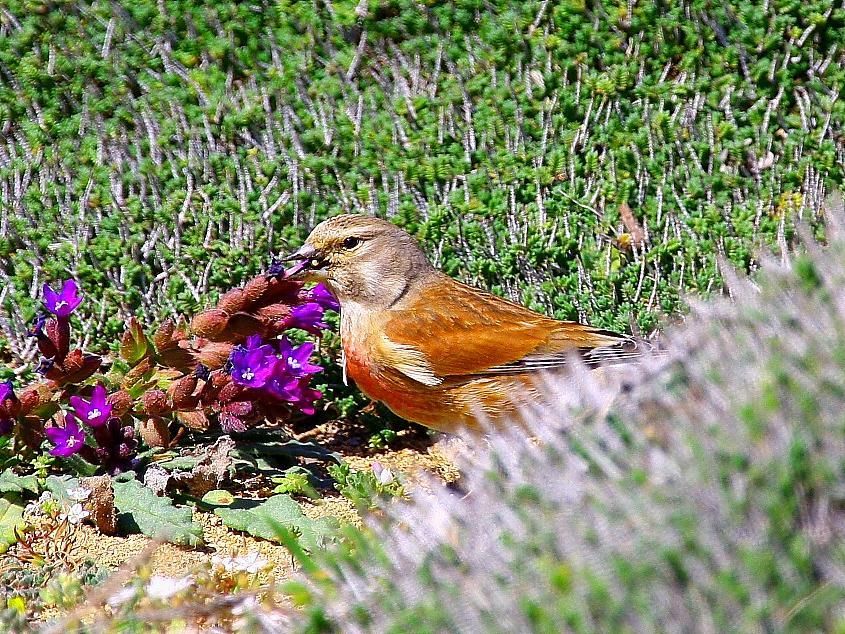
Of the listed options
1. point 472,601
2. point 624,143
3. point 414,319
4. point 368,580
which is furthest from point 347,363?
point 472,601

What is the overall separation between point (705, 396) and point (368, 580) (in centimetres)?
82

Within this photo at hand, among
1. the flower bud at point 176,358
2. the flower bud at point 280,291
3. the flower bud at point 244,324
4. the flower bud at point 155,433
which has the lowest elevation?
the flower bud at point 155,433

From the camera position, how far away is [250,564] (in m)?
3.94

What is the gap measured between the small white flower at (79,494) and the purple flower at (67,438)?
0.70ft

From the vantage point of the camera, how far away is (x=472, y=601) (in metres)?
2.09

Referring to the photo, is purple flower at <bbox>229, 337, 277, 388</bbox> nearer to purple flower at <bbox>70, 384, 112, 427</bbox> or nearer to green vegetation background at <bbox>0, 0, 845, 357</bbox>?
purple flower at <bbox>70, 384, 112, 427</bbox>

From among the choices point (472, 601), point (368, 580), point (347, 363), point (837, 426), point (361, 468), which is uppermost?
point (837, 426)

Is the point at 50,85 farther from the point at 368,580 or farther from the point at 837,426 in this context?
the point at 837,426

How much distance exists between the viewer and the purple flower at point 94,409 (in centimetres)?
444

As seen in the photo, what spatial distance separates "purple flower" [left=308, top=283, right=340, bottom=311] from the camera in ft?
17.5

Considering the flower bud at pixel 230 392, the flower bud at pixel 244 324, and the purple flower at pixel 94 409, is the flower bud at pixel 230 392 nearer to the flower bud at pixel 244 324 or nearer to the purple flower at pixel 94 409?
the flower bud at pixel 244 324

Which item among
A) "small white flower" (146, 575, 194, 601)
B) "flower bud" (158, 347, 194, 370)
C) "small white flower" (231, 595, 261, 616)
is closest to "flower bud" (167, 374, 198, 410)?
"flower bud" (158, 347, 194, 370)

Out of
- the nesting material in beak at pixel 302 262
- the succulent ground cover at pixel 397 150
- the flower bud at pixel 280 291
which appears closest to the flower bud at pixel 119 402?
the succulent ground cover at pixel 397 150

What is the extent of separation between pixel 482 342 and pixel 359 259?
0.69 m
